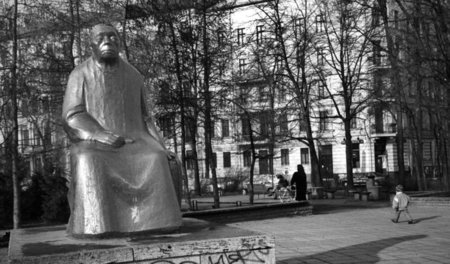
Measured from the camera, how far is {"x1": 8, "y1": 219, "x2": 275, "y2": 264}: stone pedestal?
441 cm

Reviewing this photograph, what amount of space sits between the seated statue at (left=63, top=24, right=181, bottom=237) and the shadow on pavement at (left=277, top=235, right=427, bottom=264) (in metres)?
3.18

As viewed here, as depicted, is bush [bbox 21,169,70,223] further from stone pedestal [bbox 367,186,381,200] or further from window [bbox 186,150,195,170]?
stone pedestal [bbox 367,186,381,200]

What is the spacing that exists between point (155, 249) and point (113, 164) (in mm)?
1154

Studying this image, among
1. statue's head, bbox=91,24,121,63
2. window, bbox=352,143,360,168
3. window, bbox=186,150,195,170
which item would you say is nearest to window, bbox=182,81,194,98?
window, bbox=186,150,195,170

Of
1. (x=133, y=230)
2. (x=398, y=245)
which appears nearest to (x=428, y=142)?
(x=398, y=245)

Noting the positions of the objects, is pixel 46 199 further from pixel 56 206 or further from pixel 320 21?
pixel 320 21

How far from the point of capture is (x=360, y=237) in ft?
35.5

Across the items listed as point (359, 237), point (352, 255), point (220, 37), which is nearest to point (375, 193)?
point (220, 37)

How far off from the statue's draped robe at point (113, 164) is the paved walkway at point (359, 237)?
3197mm

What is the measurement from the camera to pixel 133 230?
205 inches

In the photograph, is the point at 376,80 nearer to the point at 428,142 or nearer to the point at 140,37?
the point at 140,37

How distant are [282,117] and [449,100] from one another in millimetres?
11338

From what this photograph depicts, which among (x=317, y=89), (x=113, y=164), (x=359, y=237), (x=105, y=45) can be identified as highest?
(x=317, y=89)

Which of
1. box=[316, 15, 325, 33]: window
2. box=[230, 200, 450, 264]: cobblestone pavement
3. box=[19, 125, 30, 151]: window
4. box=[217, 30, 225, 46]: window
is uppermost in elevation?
box=[316, 15, 325, 33]: window
